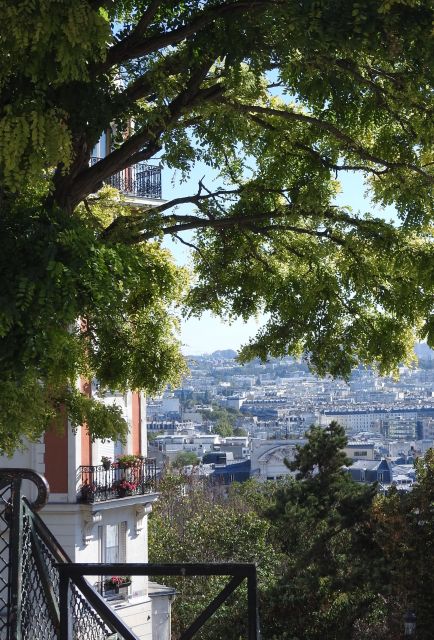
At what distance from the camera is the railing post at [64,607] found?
4.32 m

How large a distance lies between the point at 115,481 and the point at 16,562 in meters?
25.6

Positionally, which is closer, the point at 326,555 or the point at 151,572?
the point at 151,572

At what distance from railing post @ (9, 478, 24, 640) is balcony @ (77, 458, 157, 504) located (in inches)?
951

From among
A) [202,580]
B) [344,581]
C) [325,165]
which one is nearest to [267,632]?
[344,581]

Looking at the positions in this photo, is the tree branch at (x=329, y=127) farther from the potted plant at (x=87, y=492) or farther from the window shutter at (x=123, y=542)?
the window shutter at (x=123, y=542)

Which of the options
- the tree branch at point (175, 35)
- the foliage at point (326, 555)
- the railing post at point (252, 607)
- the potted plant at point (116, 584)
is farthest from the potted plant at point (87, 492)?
the railing post at point (252, 607)

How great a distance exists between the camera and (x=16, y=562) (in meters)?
4.26

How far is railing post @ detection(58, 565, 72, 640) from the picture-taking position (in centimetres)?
432

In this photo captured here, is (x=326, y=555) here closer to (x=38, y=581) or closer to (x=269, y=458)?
(x=38, y=581)

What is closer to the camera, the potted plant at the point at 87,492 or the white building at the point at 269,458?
the potted plant at the point at 87,492

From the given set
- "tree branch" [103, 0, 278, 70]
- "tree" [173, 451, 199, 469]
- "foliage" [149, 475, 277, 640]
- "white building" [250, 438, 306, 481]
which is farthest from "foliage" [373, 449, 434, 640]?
"white building" [250, 438, 306, 481]

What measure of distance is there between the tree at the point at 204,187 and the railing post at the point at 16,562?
2802 mm

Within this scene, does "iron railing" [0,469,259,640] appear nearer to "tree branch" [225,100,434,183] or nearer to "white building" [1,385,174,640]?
"tree branch" [225,100,434,183]

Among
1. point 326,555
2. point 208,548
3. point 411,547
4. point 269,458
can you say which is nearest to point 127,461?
point 326,555
